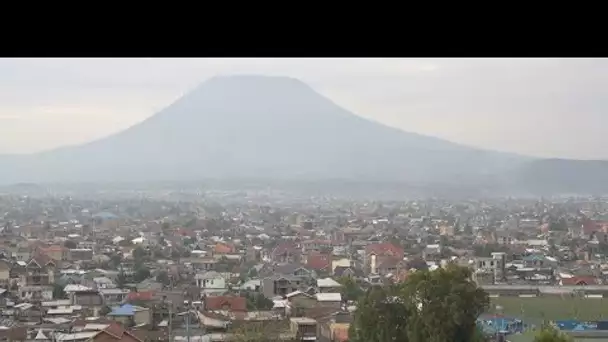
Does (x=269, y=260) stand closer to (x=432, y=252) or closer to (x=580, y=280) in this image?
(x=432, y=252)

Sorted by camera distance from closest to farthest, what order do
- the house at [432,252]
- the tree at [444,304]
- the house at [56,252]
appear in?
the tree at [444,304], the house at [56,252], the house at [432,252]

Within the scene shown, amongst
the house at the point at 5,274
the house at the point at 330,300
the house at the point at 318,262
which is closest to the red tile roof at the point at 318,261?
the house at the point at 318,262

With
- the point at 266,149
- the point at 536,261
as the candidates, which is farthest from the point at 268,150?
the point at 536,261

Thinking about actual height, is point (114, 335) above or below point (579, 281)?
below

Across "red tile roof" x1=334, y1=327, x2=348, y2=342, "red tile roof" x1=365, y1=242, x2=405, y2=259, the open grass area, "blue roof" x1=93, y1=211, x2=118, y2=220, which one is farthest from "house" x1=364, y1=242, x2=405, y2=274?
"blue roof" x1=93, y1=211, x2=118, y2=220

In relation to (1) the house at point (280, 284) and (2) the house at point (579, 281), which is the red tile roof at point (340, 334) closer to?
(1) the house at point (280, 284)

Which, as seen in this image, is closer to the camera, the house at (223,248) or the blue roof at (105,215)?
the blue roof at (105,215)
